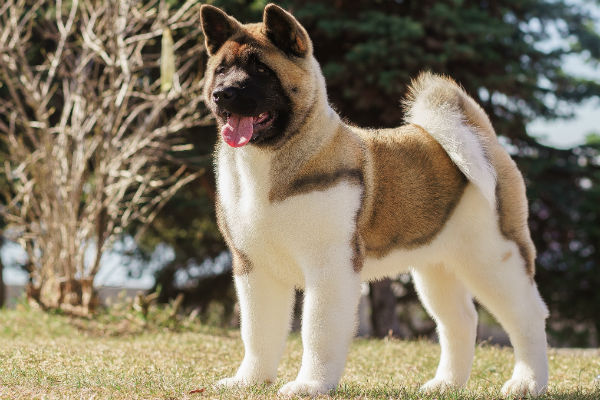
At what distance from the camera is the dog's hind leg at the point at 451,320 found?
13.7 feet

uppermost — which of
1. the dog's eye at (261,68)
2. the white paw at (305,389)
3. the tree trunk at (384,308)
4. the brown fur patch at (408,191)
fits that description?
the dog's eye at (261,68)

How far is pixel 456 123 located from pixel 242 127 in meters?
1.48

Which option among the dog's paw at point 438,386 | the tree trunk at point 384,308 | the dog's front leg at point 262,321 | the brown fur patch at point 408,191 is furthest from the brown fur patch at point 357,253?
the tree trunk at point 384,308

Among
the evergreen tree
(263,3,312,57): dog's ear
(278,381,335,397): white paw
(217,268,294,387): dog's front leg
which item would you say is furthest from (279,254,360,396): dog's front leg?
the evergreen tree

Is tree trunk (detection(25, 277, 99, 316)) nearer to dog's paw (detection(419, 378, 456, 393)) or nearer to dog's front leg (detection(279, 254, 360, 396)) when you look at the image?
dog's paw (detection(419, 378, 456, 393))

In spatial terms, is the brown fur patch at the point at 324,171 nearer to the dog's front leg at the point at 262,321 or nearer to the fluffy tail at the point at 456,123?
the dog's front leg at the point at 262,321

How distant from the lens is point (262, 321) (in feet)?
11.6

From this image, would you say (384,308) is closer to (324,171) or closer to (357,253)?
(357,253)

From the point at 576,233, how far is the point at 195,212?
5644 mm

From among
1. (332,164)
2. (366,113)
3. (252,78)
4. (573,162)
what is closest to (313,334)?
(332,164)

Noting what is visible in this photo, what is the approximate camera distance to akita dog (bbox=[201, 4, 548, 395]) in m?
3.24

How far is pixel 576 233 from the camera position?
1031 centimetres

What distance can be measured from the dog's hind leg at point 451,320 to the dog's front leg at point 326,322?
1.09 metres

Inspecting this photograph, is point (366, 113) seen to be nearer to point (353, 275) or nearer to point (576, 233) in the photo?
point (576, 233)
